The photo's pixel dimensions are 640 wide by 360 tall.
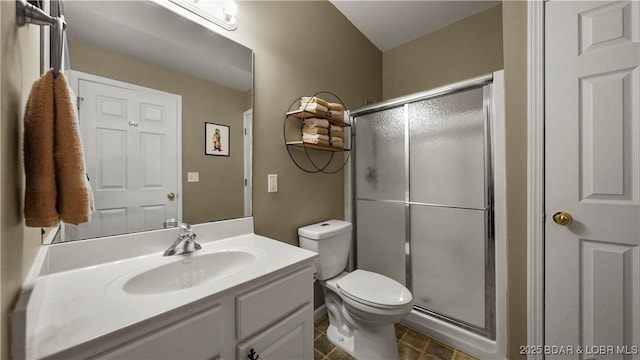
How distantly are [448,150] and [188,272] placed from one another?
1763 mm

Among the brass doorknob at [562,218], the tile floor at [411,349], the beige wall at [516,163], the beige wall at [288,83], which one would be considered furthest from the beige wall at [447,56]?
the tile floor at [411,349]

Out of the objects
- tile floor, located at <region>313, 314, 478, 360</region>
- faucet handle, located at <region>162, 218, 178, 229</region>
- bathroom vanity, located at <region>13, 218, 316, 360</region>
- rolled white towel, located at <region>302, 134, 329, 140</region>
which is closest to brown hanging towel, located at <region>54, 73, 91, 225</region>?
bathroom vanity, located at <region>13, 218, 316, 360</region>

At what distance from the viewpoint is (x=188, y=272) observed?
1028 millimetres

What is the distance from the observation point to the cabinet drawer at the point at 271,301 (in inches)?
31.3

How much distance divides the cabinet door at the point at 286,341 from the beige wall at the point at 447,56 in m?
2.38

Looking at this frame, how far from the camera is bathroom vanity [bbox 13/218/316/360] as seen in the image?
54cm

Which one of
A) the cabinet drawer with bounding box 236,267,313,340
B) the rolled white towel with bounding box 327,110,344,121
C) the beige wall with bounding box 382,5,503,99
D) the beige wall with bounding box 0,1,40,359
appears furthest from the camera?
the beige wall with bounding box 382,5,503,99

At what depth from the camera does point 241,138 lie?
139 centimetres

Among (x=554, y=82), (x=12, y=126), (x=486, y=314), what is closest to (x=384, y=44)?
(x=554, y=82)

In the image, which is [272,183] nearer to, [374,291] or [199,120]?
[199,120]

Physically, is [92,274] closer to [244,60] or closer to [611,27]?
[244,60]

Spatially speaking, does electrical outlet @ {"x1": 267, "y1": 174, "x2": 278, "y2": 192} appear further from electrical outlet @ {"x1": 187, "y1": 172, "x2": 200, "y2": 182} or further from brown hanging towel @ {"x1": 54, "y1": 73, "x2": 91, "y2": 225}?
brown hanging towel @ {"x1": 54, "y1": 73, "x2": 91, "y2": 225}

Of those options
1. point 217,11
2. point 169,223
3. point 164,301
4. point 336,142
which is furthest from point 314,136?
point 164,301

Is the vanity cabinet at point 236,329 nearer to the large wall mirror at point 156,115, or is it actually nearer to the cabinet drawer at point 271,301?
the cabinet drawer at point 271,301
